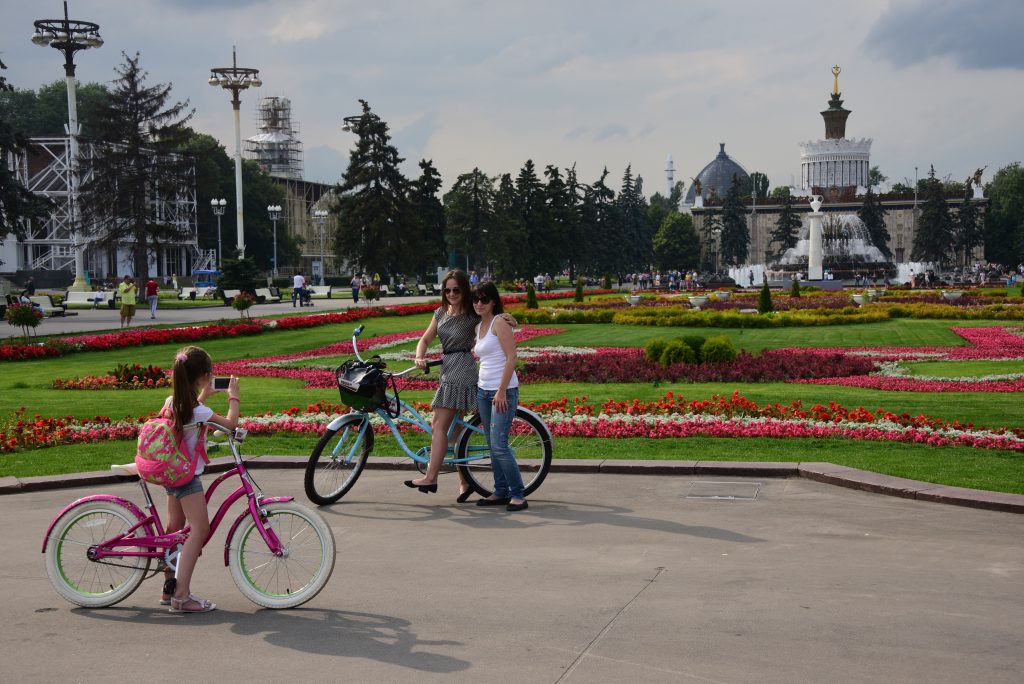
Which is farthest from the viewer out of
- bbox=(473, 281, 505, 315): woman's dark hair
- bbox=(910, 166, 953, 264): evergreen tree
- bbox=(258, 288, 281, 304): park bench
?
bbox=(910, 166, 953, 264): evergreen tree

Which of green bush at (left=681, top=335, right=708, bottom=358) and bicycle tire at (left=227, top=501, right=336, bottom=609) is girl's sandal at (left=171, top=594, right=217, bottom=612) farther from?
green bush at (left=681, top=335, right=708, bottom=358)

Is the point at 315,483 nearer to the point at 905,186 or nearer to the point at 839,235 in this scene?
the point at 839,235

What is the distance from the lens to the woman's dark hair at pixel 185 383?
5.57 metres

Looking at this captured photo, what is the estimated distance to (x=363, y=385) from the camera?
7.85m

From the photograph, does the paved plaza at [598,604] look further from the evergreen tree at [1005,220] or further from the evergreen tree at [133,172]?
the evergreen tree at [1005,220]

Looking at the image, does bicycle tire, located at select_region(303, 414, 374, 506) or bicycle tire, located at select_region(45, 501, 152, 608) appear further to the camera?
bicycle tire, located at select_region(303, 414, 374, 506)

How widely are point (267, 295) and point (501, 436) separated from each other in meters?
45.2

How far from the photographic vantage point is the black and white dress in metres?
8.03

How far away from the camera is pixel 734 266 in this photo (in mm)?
118938

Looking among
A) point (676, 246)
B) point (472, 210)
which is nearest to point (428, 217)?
point (472, 210)

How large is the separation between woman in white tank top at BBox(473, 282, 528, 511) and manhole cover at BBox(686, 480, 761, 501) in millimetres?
1311

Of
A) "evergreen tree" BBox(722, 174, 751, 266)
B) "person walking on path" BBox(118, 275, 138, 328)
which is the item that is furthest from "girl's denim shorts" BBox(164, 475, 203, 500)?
"evergreen tree" BBox(722, 174, 751, 266)

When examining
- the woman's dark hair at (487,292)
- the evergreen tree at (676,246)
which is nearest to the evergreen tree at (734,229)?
the evergreen tree at (676,246)

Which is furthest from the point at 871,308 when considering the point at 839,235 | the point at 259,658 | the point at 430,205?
the point at 839,235
